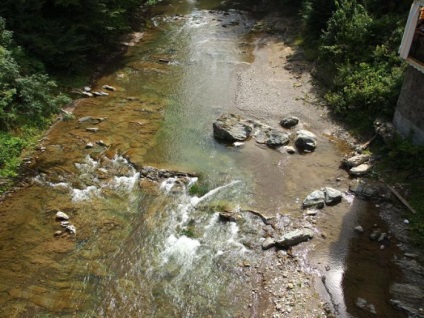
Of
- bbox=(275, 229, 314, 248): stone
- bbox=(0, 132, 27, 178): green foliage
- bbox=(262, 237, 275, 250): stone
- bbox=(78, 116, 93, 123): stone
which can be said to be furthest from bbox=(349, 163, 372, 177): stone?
bbox=(0, 132, 27, 178): green foliage

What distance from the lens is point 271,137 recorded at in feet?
51.1

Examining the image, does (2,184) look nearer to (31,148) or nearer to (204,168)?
(31,148)

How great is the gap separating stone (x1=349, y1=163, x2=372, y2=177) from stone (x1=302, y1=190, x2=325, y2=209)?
169cm

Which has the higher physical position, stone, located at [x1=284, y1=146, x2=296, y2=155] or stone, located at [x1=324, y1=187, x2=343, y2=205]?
stone, located at [x1=284, y1=146, x2=296, y2=155]

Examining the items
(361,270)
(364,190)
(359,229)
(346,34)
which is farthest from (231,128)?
(361,270)

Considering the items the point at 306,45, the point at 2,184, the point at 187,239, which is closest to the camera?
the point at 187,239

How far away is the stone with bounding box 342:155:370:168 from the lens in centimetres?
1387

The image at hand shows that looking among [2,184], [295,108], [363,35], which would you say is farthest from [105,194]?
A: [363,35]

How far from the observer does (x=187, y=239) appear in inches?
456

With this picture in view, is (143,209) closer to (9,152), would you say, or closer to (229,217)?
(229,217)

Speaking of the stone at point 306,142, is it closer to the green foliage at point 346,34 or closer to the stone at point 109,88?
the green foliage at point 346,34

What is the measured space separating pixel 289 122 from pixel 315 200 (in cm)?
480

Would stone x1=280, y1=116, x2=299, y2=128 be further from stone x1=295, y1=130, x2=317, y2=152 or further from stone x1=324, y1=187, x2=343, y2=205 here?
stone x1=324, y1=187, x2=343, y2=205

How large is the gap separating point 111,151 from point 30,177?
3001mm
